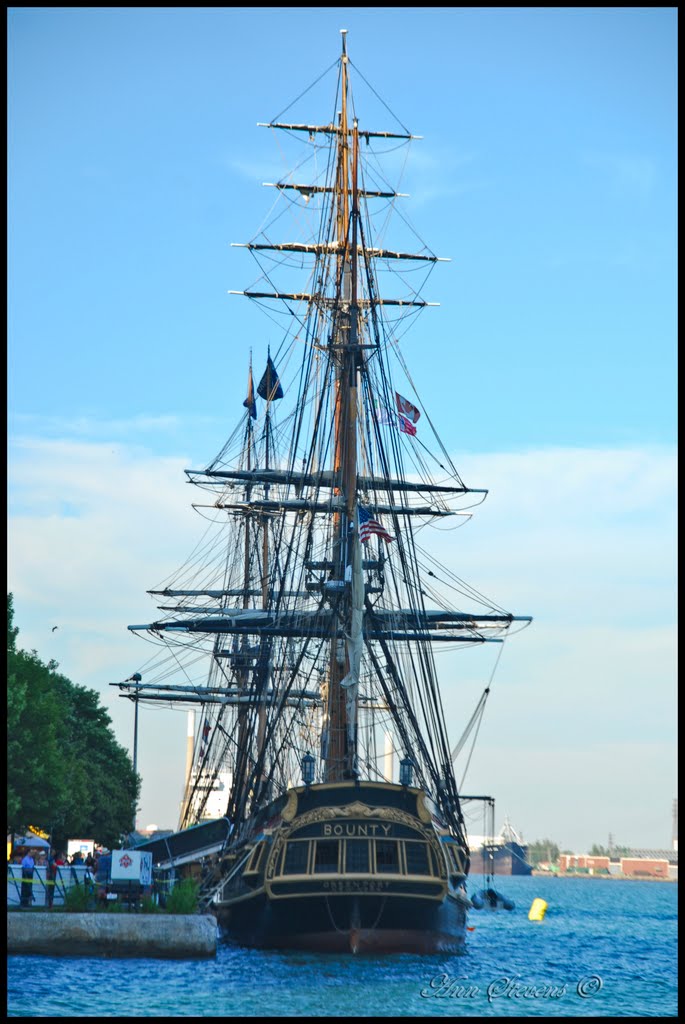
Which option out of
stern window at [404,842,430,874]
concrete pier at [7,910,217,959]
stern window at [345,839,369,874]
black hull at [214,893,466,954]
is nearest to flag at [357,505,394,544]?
stern window at [404,842,430,874]

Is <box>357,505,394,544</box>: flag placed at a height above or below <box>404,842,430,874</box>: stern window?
above

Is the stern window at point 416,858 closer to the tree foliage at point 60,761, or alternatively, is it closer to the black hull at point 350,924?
the black hull at point 350,924

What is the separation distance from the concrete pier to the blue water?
302mm

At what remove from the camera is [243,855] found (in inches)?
2143

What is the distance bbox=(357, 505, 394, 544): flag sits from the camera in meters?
57.9

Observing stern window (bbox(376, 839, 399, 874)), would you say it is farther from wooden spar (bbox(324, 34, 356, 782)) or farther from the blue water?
wooden spar (bbox(324, 34, 356, 782))

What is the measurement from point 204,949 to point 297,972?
263cm

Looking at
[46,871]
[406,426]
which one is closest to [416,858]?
[46,871]

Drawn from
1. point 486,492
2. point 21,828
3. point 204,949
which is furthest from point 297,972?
point 486,492

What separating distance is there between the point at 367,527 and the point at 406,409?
6861mm

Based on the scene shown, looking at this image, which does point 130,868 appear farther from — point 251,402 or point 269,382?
point 251,402

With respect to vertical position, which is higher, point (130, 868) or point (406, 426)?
point (406, 426)

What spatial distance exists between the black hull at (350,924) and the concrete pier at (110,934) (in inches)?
182

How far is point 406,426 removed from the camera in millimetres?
62562
